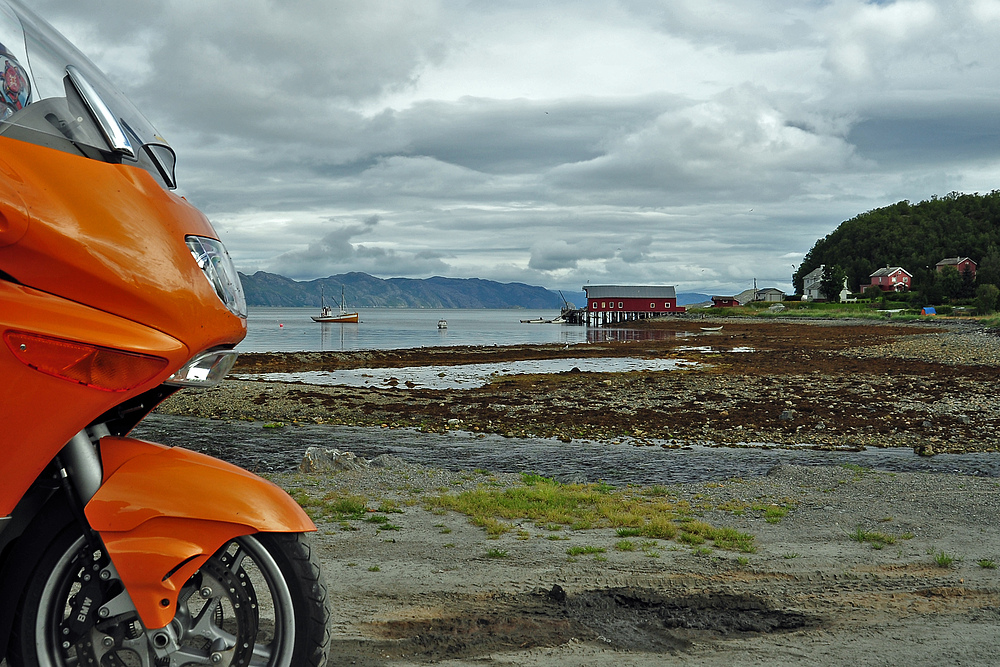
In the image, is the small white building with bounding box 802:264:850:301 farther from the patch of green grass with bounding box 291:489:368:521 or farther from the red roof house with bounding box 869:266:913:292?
the patch of green grass with bounding box 291:489:368:521

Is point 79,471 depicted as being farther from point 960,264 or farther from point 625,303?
point 960,264

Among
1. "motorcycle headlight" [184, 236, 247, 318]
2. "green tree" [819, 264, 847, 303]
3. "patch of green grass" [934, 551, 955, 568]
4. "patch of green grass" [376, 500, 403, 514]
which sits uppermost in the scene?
"green tree" [819, 264, 847, 303]

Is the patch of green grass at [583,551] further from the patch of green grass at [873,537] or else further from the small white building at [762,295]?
the small white building at [762,295]

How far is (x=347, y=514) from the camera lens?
7.57 metres

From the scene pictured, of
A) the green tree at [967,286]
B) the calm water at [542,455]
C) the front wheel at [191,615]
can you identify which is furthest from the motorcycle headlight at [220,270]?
the green tree at [967,286]

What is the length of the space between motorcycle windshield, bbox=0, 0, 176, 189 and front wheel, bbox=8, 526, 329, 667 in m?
1.36

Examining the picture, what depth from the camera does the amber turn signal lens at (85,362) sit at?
242 centimetres

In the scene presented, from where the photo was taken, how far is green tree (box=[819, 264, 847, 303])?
140625 millimetres

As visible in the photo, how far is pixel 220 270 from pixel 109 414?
669 millimetres

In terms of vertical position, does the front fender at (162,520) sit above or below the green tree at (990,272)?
below

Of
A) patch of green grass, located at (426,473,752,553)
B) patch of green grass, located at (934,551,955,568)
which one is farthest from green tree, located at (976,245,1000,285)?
patch of green grass, located at (934,551,955,568)

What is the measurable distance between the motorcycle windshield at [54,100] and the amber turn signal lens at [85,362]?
66 centimetres

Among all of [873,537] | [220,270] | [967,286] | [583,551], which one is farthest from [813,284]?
[220,270]

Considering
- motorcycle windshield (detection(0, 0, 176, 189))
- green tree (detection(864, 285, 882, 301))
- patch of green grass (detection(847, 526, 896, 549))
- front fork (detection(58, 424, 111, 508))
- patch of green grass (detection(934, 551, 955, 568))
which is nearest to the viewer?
motorcycle windshield (detection(0, 0, 176, 189))
